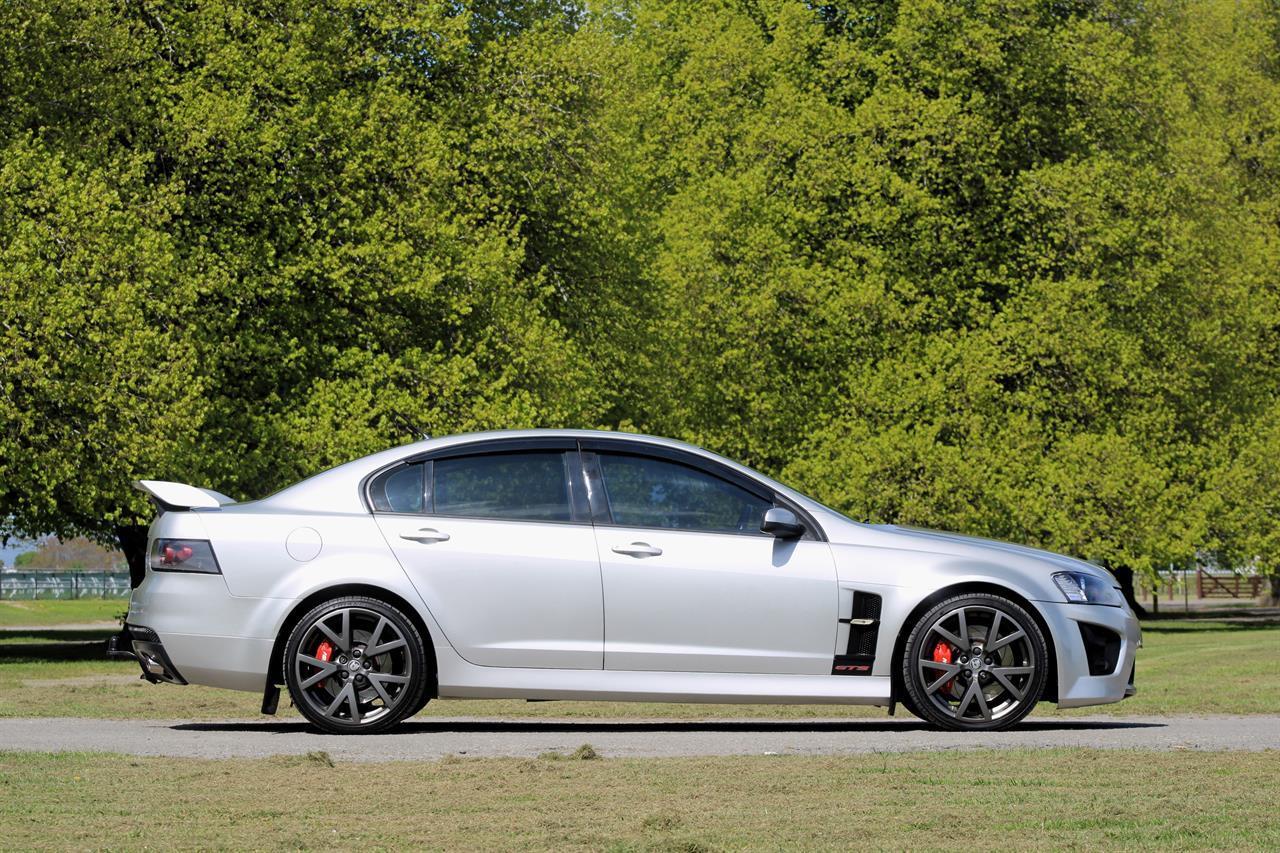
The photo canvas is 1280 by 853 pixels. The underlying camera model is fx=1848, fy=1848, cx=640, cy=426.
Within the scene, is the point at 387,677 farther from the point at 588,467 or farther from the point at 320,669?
the point at 588,467

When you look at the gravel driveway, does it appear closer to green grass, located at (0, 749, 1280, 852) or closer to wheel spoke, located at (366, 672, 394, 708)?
wheel spoke, located at (366, 672, 394, 708)

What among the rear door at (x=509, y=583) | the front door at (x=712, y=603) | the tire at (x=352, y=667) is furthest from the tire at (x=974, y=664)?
the tire at (x=352, y=667)

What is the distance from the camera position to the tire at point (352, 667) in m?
9.80

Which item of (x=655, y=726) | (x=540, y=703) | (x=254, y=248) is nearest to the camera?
(x=655, y=726)

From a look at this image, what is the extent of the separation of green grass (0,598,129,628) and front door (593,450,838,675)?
113ft

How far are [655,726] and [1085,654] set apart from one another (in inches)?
101

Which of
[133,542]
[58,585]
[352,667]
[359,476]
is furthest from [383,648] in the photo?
[58,585]

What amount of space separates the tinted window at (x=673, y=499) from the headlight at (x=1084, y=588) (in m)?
1.69

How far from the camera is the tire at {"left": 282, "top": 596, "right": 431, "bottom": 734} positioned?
9.80 metres

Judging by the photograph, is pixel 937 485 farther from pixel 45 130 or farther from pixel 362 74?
pixel 45 130

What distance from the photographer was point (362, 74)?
2736 centimetres

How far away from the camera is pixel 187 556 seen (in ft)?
33.0

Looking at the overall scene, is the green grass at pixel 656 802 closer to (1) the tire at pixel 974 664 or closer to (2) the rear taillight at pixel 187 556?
(1) the tire at pixel 974 664

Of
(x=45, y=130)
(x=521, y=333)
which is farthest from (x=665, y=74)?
(x=45, y=130)
